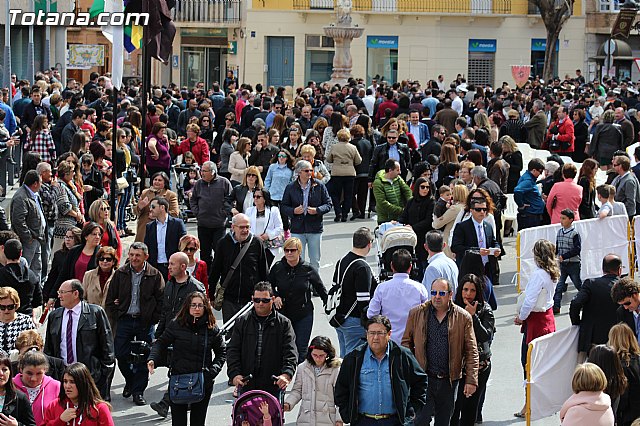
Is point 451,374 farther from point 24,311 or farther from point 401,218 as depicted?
point 401,218

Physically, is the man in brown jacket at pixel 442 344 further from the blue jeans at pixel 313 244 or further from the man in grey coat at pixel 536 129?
the man in grey coat at pixel 536 129

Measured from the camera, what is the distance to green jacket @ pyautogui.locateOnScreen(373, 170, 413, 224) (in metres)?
16.2

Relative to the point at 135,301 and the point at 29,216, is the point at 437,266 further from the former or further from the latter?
the point at 29,216

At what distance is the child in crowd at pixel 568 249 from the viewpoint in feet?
50.5

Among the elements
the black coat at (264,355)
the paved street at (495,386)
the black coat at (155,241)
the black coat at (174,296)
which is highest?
the black coat at (155,241)

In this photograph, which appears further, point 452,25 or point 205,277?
point 452,25

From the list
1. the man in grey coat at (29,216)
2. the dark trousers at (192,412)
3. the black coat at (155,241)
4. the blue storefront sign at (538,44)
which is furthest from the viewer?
the blue storefront sign at (538,44)

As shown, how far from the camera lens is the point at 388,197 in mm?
16203

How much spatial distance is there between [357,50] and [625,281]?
142 ft

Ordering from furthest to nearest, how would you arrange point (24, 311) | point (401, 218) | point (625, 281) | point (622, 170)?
point (622, 170)
point (401, 218)
point (24, 311)
point (625, 281)

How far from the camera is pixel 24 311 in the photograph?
12.1 m

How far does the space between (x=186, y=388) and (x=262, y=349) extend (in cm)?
Answer: 67

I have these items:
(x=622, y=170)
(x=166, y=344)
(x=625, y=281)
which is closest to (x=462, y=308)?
(x=625, y=281)

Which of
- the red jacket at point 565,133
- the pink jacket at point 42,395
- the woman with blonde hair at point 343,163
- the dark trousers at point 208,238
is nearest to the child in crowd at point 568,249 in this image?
the dark trousers at point 208,238
